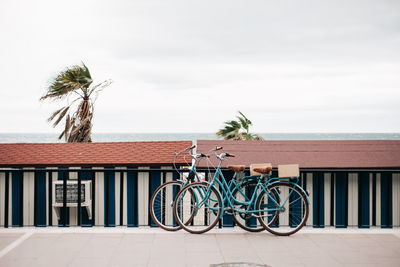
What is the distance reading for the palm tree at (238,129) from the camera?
68.1ft

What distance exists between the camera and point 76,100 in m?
17.9

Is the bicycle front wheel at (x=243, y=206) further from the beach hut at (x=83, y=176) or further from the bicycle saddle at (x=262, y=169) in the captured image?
the beach hut at (x=83, y=176)

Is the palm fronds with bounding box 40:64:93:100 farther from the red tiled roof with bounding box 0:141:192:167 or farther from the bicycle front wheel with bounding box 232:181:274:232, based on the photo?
the bicycle front wheel with bounding box 232:181:274:232

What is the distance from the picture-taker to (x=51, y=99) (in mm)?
18625

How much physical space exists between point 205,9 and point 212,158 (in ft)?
14.5

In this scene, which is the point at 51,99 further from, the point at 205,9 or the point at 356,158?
the point at 356,158

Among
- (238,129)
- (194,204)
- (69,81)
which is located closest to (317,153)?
(238,129)

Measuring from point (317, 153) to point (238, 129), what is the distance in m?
7.61

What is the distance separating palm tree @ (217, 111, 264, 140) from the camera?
68.1ft

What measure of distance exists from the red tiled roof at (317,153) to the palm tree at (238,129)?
637 cm

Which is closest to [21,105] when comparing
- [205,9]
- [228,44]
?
[228,44]

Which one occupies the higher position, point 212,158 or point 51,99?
point 51,99

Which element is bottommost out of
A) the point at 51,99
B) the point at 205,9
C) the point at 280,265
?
the point at 280,265

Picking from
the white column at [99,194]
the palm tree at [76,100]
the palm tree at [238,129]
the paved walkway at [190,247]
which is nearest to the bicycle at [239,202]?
the paved walkway at [190,247]
